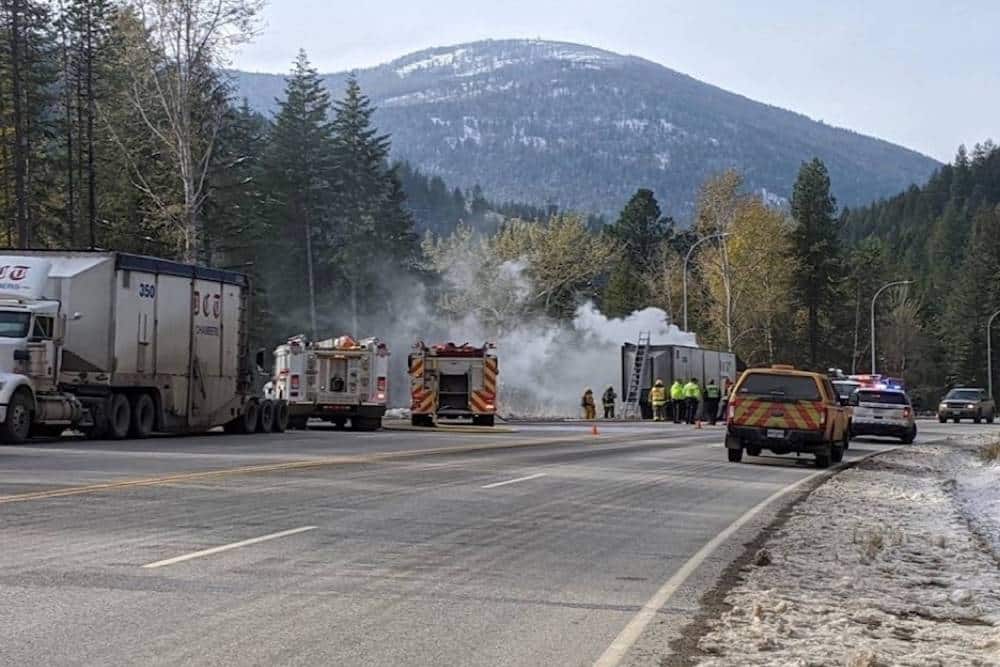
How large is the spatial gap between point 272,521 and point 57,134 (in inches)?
1944

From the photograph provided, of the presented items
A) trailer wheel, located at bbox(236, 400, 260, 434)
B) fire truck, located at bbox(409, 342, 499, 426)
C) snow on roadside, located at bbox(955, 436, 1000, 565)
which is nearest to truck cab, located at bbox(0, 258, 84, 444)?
trailer wheel, located at bbox(236, 400, 260, 434)

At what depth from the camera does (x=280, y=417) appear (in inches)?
1323

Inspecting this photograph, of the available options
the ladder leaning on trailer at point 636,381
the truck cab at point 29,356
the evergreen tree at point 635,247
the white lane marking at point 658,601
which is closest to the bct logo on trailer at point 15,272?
the truck cab at point 29,356

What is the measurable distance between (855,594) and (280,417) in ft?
82.2

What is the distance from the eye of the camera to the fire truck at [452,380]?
3994 centimetres

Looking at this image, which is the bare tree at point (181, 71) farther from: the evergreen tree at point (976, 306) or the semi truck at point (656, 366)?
the evergreen tree at point (976, 306)

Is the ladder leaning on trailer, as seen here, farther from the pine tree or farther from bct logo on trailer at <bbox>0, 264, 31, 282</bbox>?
bct logo on trailer at <bbox>0, 264, 31, 282</bbox>

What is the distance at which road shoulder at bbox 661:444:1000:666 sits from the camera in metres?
7.88

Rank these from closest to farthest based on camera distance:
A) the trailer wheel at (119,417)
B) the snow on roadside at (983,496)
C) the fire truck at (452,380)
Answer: the snow on roadside at (983,496) → the trailer wheel at (119,417) → the fire truck at (452,380)

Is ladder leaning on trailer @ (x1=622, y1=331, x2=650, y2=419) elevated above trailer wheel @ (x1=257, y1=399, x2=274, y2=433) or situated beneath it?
elevated above

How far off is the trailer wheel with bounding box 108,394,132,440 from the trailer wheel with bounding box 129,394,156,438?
261mm

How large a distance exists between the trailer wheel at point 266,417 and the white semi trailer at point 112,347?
641 mm

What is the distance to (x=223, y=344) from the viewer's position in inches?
1243

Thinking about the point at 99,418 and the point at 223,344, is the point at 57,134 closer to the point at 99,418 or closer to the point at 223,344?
the point at 223,344
